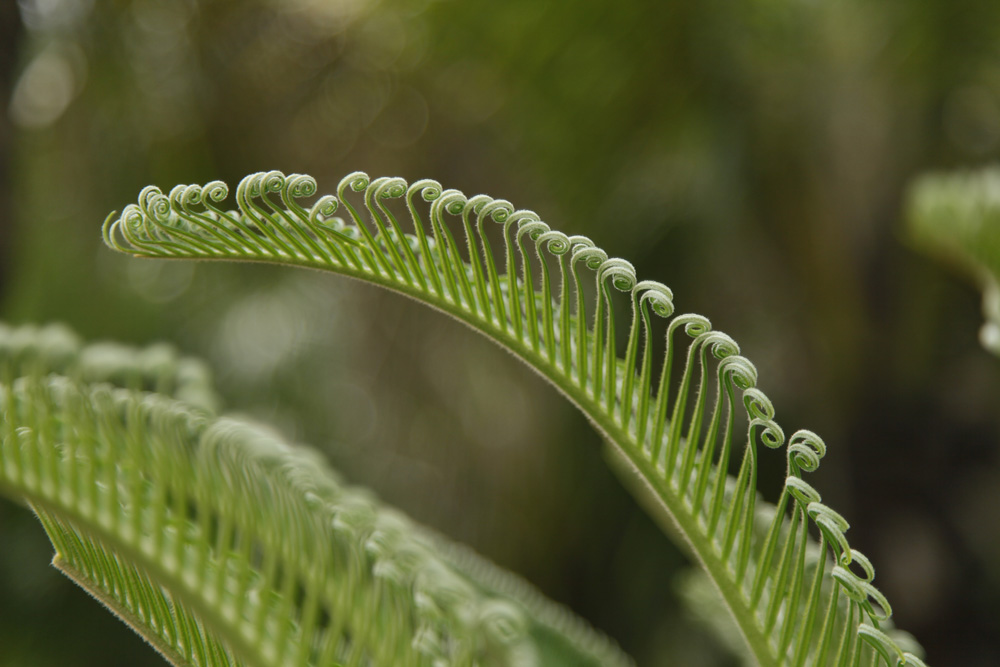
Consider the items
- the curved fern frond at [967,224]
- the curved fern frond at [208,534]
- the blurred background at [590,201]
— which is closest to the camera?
the curved fern frond at [208,534]

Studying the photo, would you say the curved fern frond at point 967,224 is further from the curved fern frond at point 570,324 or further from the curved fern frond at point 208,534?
the curved fern frond at point 208,534

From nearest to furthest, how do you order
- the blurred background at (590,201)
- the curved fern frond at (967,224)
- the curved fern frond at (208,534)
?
1. the curved fern frond at (208,534)
2. the curved fern frond at (967,224)
3. the blurred background at (590,201)

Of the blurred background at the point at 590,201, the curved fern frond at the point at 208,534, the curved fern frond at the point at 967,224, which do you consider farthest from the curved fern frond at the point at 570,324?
the blurred background at the point at 590,201

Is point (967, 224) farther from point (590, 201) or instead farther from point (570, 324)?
point (590, 201)

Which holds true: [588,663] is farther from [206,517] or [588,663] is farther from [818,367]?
[818,367]

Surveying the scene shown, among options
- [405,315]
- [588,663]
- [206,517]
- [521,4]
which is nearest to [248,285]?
[405,315]

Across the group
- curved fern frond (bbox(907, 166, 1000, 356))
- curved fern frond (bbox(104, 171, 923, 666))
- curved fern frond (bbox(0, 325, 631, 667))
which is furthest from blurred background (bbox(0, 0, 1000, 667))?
curved fern frond (bbox(0, 325, 631, 667))
